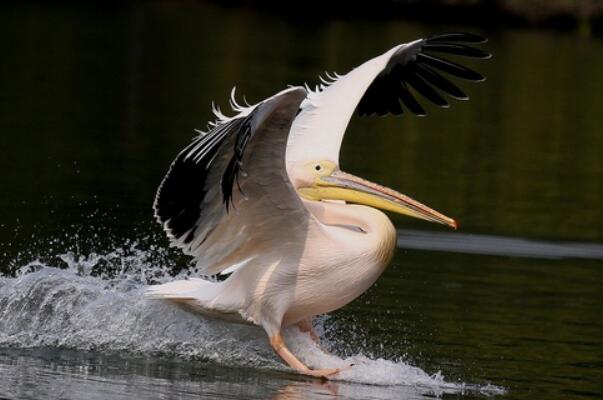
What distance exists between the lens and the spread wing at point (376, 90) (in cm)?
935

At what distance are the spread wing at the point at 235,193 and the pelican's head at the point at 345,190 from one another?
1.53 ft

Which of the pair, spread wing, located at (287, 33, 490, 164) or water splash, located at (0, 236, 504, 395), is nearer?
water splash, located at (0, 236, 504, 395)

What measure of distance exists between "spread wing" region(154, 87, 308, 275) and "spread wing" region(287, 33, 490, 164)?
0.69 meters

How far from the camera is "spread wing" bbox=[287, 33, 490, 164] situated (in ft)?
30.7

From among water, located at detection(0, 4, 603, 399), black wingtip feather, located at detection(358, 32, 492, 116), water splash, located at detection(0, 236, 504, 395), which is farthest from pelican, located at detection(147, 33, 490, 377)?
black wingtip feather, located at detection(358, 32, 492, 116)

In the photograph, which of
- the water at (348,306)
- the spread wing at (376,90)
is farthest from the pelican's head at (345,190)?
the water at (348,306)

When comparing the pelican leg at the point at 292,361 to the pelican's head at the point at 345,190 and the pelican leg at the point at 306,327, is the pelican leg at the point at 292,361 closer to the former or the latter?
the pelican leg at the point at 306,327

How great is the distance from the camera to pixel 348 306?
10516 mm

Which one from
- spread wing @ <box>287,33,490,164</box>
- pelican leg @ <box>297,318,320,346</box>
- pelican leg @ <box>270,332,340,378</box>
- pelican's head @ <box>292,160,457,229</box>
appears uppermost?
spread wing @ <box>287,33,490,164</box>

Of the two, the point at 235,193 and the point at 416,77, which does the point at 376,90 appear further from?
the point at 235,193

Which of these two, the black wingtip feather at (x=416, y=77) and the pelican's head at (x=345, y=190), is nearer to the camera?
the pelican's head at (x=345, y=190)

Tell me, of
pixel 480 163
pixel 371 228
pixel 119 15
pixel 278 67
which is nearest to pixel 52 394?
pixel 371 228

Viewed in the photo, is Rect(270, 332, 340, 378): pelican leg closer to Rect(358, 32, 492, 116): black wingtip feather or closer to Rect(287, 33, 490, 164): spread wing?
Rect(287, 33, 490, 164): spread wing

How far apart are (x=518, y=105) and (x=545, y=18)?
21.5 m
